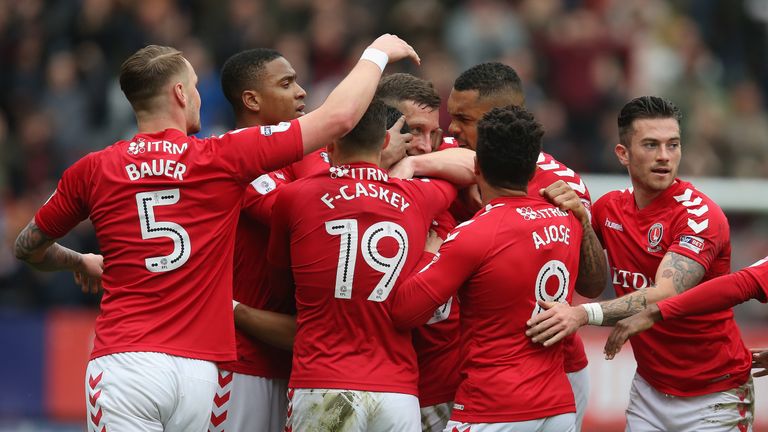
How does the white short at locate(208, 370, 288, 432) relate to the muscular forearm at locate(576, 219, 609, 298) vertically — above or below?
below

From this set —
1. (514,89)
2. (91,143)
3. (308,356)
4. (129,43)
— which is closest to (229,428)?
(308,356)

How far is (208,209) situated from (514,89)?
2016 millimetres

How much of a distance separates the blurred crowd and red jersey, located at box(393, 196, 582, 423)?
826cm

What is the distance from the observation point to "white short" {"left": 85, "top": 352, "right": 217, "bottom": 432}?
5727mm

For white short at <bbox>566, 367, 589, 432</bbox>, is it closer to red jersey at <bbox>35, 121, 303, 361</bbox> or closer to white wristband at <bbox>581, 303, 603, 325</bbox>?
white wristband at <bbox>581, 303, 603, 325</bbox>

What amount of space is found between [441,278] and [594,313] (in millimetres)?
986

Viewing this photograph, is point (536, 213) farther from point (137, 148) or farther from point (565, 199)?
point (137, 148)

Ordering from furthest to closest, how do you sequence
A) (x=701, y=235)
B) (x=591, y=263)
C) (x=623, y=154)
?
(x=623, y=154), (x=701, y=235), (x=591, y=263)

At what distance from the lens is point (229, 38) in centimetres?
1542

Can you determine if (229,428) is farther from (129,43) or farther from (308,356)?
(129,43)

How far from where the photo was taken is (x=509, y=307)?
595cm

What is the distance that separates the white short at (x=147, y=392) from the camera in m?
5.73

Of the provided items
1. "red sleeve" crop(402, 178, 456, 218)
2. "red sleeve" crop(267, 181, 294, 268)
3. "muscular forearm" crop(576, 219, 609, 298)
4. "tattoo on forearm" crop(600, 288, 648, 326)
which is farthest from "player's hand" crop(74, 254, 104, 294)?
"tattoo on forearm" crop(600, 288, 648, 326)

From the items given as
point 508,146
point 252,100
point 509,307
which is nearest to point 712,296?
point 509,307
